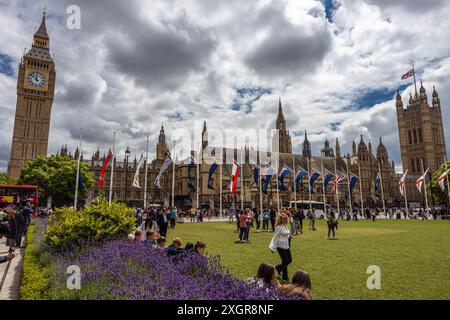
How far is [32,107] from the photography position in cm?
9212

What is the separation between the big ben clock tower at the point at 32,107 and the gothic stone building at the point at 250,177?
1148cm

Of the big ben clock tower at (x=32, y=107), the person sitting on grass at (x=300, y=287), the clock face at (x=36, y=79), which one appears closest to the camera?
the person sitting on grass at (x=300, y=287)

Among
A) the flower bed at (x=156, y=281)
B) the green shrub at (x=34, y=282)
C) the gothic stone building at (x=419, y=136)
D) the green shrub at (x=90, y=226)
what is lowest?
the green shrub at (x=34, y=282)

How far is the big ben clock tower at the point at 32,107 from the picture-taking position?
8850cm

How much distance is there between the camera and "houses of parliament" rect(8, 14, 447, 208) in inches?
3069

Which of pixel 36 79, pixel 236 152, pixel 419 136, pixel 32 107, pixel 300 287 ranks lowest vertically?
pixel 300 287

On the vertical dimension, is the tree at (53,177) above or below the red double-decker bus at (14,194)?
above

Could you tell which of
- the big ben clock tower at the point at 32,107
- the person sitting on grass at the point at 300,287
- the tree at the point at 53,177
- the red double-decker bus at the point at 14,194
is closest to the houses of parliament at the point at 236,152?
the big ben clock tower at the point at 32,107

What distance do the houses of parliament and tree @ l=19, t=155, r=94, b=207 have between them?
1754 centimetres

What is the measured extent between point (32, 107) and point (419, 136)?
146 meters

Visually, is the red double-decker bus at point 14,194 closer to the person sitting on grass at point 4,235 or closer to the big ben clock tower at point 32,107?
the person sitting on grass at point 4,235

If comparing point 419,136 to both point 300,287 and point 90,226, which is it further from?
point 300,287

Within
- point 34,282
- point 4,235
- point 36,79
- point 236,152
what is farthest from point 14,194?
point 36,79
